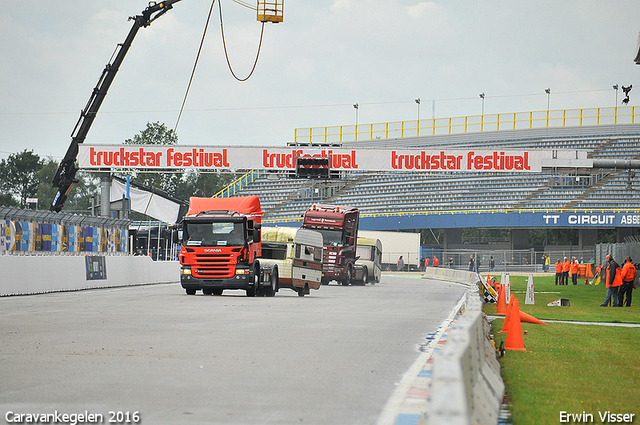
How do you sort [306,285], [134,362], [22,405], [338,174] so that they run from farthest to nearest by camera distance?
[338,174], [306,285], [134,362], [22,405]

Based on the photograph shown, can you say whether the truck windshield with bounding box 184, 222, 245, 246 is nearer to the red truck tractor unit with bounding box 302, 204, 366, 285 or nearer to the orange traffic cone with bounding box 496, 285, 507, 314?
the orange traffic cone with bounding box 496, 285, 507, 314

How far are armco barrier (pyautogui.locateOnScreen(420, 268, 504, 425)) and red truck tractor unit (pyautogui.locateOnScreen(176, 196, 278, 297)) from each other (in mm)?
17160

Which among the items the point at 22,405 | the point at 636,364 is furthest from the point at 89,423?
the point at 636,364

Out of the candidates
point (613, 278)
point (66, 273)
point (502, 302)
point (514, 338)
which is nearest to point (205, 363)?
point (514, 338)

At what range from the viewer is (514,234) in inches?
2795

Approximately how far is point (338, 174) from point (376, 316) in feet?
77.2

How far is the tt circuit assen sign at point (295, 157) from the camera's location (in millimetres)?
41750

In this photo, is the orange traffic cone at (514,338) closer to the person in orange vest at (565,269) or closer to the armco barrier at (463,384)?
the armco barrier at (463,384)

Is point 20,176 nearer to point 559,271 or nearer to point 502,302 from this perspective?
point 559,271

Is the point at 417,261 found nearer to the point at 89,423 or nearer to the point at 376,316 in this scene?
the point at 376,316

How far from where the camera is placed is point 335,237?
41906mm

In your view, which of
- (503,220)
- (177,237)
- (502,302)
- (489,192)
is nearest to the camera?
(502,302)

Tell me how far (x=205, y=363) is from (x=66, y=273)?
1970cm

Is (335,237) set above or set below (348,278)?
above
